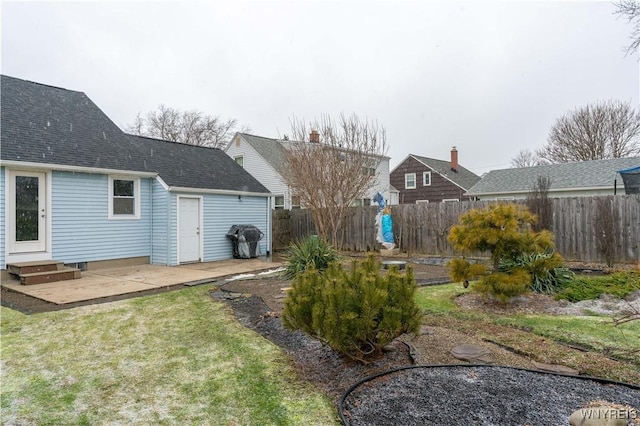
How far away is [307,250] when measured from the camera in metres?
8.57

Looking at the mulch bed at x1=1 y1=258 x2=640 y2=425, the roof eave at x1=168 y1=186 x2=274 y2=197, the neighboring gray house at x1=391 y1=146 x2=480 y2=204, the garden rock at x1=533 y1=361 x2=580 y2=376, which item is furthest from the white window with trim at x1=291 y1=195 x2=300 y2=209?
the neighboring gray house at x1=391 y1=146 x2=480 y2=204

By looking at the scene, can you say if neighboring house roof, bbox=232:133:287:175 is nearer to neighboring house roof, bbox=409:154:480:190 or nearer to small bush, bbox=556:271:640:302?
neighboring house roof, bbox=409:154:480:190

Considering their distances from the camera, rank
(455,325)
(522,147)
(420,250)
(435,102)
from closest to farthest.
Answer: (455,325) < (420,250) < (435,102) < (522,147)

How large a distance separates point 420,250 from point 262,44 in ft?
27.9

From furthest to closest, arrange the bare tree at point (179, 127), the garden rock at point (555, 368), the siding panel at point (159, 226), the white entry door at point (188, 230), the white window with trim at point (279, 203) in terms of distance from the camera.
→ 1. the bare tree at point (179, 127)
2. the white window with trim at point (279, 203)
3. the white entry door at point (188, 230)
4. the siding panel at point (159, 226)
5. the garden rock at point (555, 368)

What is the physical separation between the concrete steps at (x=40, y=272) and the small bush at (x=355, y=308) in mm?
7256

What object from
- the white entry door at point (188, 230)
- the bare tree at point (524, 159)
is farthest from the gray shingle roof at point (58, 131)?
the bare tree at point (524, 159)

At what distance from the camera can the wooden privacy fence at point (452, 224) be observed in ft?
32.6

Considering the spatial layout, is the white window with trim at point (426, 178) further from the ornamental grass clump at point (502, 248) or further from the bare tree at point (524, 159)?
the ornamental grass clump at point (502, 248)

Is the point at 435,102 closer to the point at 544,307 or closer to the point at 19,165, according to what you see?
the point at 544,307

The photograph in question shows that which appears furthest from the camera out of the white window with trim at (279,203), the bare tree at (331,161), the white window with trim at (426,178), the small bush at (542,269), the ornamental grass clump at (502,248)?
the white window with trim at (426,178)

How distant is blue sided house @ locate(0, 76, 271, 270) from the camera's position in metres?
8.91

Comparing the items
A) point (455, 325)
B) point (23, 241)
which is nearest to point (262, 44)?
point (23, 241)

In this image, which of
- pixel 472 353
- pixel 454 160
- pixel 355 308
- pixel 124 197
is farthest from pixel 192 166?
pixel 454 160
